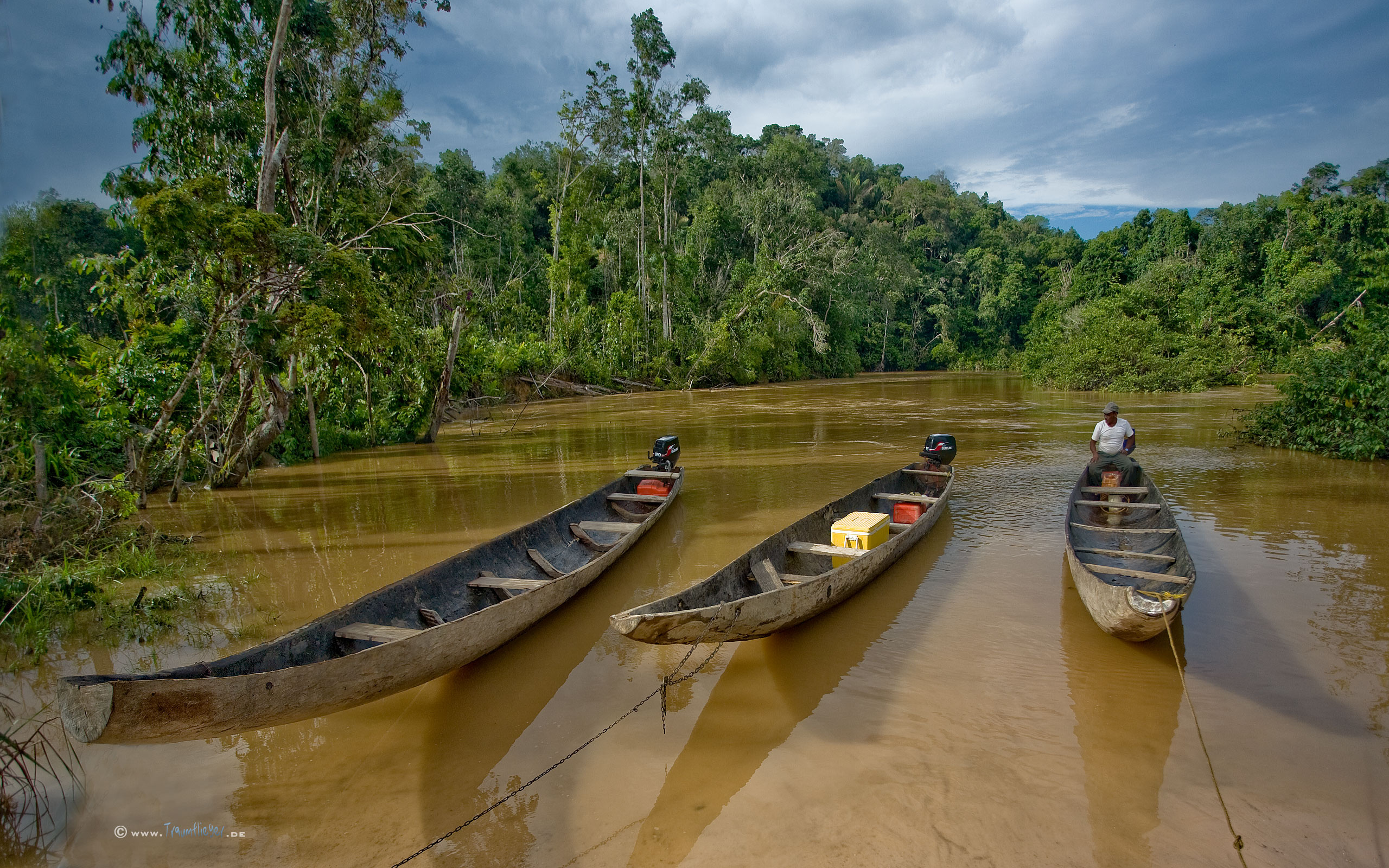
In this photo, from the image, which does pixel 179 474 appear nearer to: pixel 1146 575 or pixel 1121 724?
pixel 1121 724

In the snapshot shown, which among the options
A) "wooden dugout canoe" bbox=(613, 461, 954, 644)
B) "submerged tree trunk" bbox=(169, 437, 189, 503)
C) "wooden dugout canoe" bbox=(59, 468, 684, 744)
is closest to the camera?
"wooden dugout canoe" bbox=(59, 468, 684, 744)

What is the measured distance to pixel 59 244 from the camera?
5.26 m

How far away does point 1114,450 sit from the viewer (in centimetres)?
727

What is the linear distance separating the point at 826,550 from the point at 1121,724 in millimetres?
2228

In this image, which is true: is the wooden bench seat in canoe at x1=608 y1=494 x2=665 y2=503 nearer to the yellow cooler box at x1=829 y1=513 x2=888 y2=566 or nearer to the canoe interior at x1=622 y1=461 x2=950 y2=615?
the canoe interior at x1=622 y1=461 x2=950 y2=615

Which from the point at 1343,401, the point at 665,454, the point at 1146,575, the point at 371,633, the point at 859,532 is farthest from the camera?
the point at 1343,401

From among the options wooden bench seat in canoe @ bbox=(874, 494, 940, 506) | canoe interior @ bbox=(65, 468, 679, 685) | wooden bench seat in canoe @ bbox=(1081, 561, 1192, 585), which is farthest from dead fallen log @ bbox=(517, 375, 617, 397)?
wooden bench seat in canoe @ bbox=(1081, 561, 1192, 585)

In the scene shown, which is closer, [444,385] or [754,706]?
[754,706]

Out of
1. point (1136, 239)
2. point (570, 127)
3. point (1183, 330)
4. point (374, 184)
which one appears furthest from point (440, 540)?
point (1136, 239)

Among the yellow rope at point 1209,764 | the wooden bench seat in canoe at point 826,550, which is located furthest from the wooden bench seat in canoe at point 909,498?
the yellow rope at point 1209,764

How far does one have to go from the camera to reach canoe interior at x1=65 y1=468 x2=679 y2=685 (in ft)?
10.3

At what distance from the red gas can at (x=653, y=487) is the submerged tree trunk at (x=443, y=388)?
7.36m

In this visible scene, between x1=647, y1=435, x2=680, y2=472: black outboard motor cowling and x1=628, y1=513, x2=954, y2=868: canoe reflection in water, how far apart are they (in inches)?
144

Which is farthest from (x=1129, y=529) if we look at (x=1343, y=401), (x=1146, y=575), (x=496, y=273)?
(x=496, y=273)
